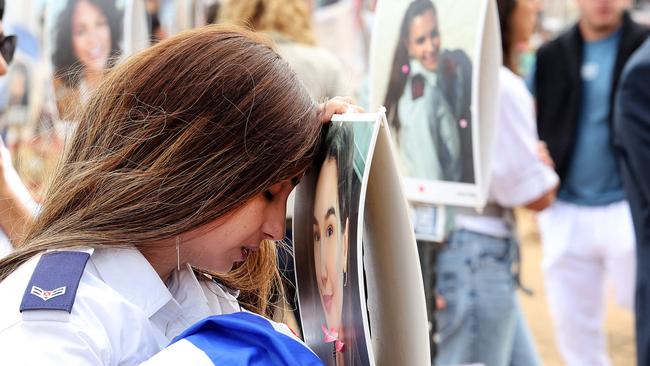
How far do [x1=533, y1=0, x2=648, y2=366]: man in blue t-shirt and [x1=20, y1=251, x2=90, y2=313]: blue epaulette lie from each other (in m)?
2.99

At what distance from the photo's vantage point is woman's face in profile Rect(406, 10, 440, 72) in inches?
89.1

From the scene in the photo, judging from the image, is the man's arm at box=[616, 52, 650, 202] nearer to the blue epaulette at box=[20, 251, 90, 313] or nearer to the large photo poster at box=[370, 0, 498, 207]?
the large photo poster at box=[370, 0, 498, 207]

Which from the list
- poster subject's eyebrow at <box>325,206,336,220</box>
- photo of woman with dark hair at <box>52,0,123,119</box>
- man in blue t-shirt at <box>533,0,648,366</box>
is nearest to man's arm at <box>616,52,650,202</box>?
man in blue t-shirt at <box>533,0,648,366</box>

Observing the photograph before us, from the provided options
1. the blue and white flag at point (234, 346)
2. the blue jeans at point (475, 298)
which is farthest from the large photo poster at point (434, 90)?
the blue and white flag at point (234, 346)

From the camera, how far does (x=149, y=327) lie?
117cm

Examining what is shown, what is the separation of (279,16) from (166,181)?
2.40 m

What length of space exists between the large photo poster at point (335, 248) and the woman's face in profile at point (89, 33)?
184cm

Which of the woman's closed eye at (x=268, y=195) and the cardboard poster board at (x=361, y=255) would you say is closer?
the cardboard poster board at (x=361, y=255)

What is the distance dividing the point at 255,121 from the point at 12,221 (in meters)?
0.94

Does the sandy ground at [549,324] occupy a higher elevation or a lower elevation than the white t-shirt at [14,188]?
lower

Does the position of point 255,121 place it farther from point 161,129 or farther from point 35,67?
point 35,67

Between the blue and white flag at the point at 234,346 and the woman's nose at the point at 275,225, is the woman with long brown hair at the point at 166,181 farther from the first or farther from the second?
the blue and white flag at the point at 234,346

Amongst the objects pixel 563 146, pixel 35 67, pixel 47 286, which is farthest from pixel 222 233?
pixel 35 67

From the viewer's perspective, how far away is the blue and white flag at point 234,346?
102 centimetres
